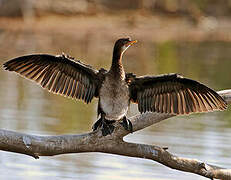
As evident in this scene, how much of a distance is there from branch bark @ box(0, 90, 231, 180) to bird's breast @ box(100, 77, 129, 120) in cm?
23

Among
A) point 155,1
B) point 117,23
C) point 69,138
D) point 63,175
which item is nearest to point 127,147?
point 69,138

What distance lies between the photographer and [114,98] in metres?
7.08

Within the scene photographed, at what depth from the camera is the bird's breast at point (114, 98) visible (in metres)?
7.05

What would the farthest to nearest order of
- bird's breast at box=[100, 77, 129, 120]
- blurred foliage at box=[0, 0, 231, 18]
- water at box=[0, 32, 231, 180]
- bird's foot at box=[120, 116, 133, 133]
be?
blurred foliage at box=[0, 0, 231, 18], water at box=[0, 32, 231, 180], bird's foot at box=[120, 116, 133, 133], bird's breast at box=[100, 77, 129, 120]

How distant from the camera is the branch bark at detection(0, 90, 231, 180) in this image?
689 cm

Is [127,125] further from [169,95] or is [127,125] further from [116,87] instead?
[169,95]

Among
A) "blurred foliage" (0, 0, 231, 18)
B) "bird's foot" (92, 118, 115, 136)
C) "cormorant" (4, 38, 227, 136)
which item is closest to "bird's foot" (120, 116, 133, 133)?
"cormorant" (4, 38, 227, 136)

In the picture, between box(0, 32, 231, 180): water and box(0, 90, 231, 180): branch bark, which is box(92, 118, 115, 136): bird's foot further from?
box(0, 32, 231, 180): water

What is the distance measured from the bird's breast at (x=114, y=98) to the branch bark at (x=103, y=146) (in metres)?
0.23

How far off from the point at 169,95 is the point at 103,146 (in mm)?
842

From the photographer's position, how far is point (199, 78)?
59.6 ft

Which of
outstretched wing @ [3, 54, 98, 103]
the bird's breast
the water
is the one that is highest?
outstretched wing @ [3, 54, 98, 103]

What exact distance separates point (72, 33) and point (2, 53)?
9.73 m

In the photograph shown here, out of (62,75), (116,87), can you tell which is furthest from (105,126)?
(62,75)
